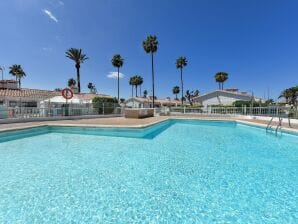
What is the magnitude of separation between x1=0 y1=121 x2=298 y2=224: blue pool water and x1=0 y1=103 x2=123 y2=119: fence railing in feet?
26.6

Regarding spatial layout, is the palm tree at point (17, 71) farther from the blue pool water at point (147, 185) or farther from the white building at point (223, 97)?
the blue pool water at point (147, 185)

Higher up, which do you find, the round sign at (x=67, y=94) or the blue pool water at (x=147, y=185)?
the round sign at (x=67, y=94)

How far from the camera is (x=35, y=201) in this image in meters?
3.21

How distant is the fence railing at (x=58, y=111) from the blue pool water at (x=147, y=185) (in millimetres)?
8110

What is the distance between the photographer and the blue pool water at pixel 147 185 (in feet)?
9.43

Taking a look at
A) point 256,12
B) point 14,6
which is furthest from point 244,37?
point 14,6

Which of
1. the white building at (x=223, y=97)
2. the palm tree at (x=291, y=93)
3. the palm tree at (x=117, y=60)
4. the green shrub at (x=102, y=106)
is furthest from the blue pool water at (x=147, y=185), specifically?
the palm tree at (x=291, y=93)

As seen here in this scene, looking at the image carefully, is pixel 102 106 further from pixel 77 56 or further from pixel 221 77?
pixel 221 77

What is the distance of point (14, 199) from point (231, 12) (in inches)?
883

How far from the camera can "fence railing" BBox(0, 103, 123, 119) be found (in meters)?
13.6

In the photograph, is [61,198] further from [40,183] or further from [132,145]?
[132,145]

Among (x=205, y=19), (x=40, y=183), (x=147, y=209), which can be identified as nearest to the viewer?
(x=147, y=209)

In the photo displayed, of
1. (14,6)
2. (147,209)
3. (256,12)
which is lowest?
(147,209)

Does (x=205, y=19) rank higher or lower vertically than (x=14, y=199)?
higher
